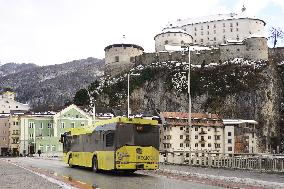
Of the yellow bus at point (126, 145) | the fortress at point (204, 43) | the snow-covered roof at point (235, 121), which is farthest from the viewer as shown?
the fortress at point (204, 43)

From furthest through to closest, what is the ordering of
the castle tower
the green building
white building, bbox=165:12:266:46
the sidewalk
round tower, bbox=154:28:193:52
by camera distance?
white building, bbox=165:12:266:46 → round tower, bbox=154:28:193:52 → the castle tower → the green building → the sidewalk

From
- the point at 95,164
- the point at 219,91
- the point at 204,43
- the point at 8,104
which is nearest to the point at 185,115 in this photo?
the point at 219,91

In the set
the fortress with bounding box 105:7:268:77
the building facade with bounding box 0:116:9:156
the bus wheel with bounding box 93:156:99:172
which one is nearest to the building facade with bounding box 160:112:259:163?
the fortress with bounding box 105:7:268:77

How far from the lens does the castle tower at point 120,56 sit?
13150 cm

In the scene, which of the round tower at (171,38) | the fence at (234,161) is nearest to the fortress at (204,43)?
the round tower at (171,38)

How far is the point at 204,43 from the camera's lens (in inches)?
5704

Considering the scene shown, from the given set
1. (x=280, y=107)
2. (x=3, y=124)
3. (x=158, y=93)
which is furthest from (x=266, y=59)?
(x=3, y=124)

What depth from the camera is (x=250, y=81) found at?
11256cm

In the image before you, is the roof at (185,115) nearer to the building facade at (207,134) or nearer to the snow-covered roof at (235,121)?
the building facade at (207,134)

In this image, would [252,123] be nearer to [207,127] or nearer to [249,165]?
[207,127]

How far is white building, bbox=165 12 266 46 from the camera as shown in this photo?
141750 mm

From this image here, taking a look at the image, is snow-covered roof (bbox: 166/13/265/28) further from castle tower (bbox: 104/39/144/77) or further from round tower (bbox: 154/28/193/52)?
castle tower (bbox: 104/39/144/77)

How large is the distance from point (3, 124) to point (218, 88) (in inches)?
2136

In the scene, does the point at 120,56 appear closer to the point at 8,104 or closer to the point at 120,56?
the point at 120,56
